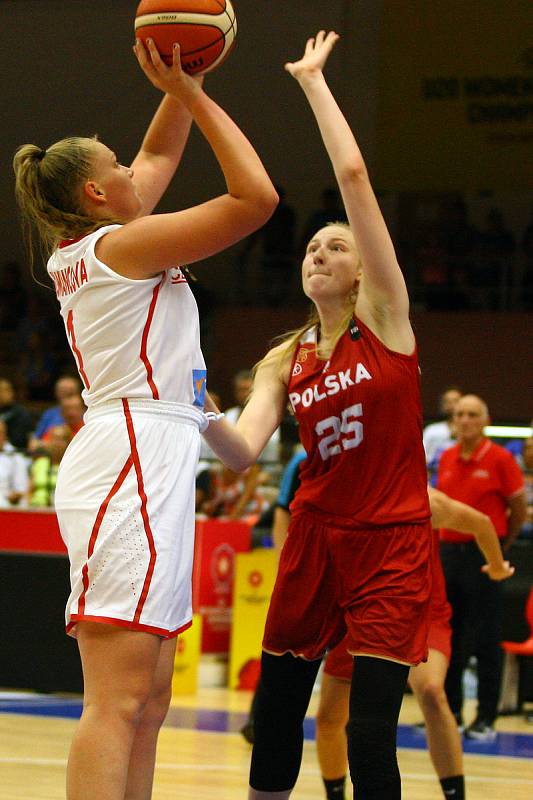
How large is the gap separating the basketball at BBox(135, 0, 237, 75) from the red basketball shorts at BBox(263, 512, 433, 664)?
4.18 feet

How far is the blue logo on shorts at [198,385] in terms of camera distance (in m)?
3.11

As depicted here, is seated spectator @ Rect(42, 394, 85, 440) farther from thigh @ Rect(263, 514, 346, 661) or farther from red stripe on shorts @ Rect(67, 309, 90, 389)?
red stripe on shorts @ Rect(67, 309, 90, 389)

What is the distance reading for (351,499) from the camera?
3600mm

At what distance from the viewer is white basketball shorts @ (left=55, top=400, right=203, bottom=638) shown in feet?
9.62

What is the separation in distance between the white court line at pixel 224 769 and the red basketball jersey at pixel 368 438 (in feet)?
9.73

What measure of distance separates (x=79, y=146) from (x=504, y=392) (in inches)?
497

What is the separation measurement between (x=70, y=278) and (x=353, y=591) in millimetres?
1150

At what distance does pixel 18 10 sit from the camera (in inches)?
685

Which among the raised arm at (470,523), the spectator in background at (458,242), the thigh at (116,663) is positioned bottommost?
the thigh at (116,663)

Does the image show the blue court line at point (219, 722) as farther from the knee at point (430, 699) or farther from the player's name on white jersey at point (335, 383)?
the player's name on white jersey at point (335, 383)

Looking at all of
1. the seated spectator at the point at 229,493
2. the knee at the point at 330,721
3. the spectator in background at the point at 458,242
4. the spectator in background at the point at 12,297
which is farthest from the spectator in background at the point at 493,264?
the knee at the point at 330,721

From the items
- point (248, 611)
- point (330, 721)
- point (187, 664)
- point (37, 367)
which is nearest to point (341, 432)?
point (330, 721)

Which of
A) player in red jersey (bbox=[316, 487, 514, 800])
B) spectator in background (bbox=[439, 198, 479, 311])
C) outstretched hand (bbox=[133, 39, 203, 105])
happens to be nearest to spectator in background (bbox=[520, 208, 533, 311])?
spectator in background (bbox=[439, 198, 479, 311])

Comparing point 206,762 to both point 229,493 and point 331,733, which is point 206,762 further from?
point 229,493
